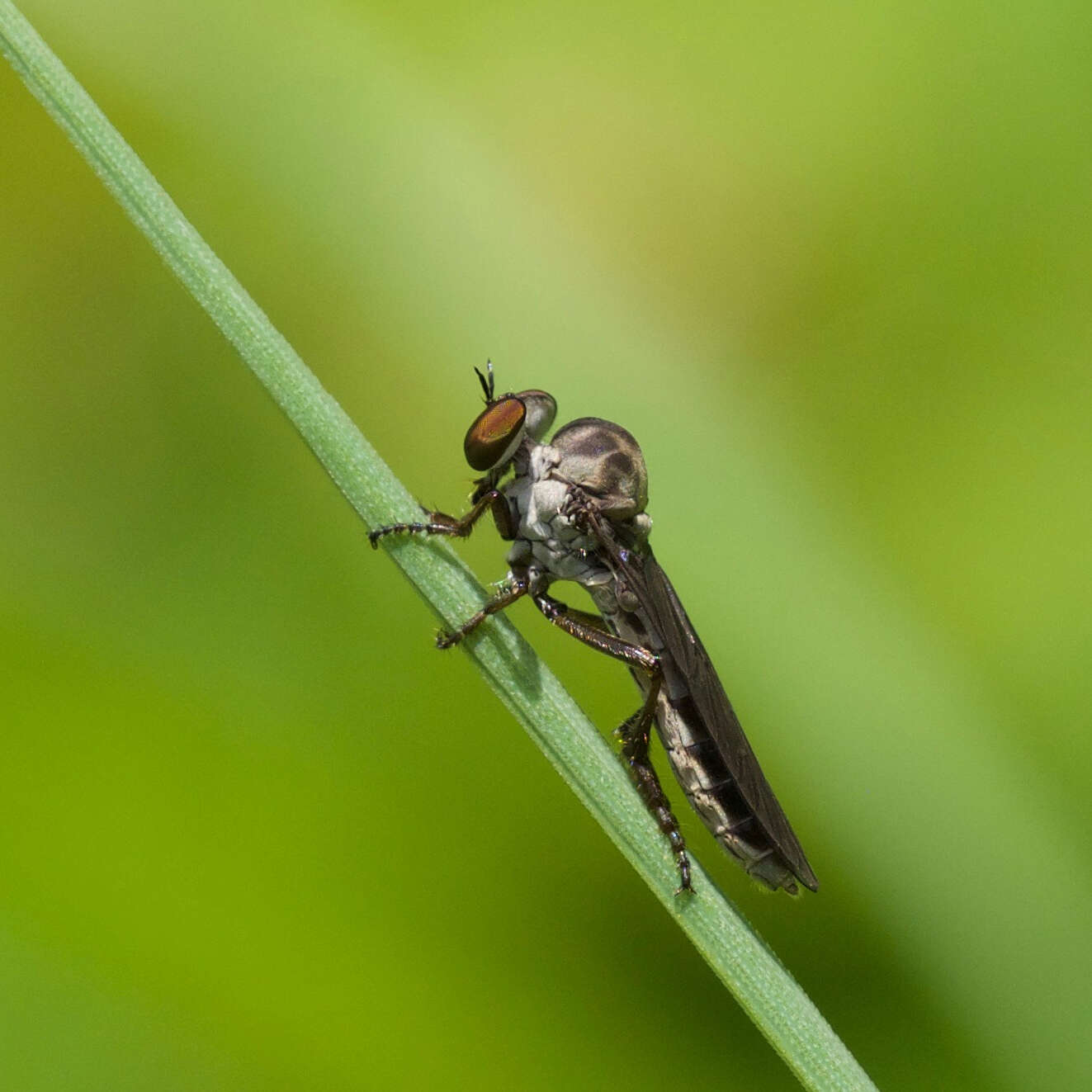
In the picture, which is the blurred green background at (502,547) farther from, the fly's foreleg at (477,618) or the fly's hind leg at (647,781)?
the fly's foreleg at (477,618)

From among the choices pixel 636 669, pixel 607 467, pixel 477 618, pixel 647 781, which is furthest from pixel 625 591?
pixel 477 618

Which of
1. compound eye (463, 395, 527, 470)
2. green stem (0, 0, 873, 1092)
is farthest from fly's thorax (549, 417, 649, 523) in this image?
green stem (0, 0, 873, 1092)

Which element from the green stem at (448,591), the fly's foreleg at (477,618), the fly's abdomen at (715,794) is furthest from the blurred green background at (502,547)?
the green stem at (448,591)

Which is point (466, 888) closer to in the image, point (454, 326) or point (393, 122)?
point (454, 326)

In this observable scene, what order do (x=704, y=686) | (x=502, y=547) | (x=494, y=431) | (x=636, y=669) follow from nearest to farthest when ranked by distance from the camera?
(x=704, y=686) < (x=494, y=431) < (x=636, y=669) < (x=502, y=547)

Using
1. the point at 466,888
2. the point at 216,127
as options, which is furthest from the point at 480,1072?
the point at 216,127

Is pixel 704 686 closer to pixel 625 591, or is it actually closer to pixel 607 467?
pixel 625 591
